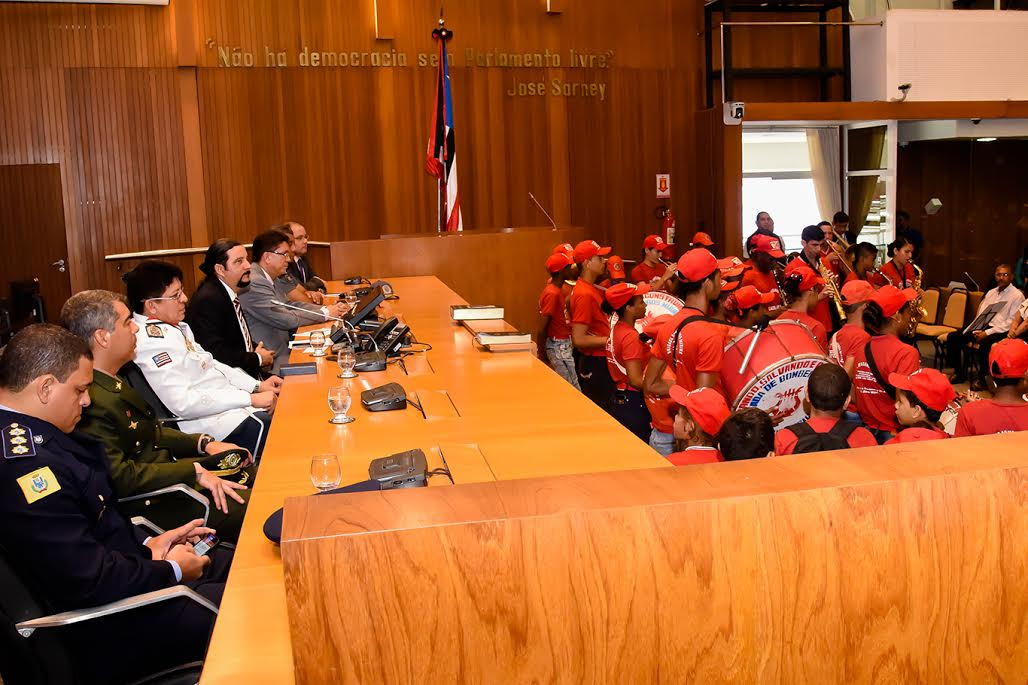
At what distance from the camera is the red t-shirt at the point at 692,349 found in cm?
Answer: 452

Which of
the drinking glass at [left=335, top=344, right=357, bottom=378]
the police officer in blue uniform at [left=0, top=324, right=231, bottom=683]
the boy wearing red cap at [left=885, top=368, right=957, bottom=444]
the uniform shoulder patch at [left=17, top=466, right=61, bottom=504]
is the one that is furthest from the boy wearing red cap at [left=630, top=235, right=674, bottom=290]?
the uniform shoulder patch at [left=17, top=466, right=61, bottom=504]

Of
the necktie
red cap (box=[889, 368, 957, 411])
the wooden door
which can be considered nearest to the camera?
red cap (box=[889, 368, 957, 411])

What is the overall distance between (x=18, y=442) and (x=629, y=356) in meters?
3.40

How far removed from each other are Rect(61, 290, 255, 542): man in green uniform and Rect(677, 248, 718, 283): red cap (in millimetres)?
2237

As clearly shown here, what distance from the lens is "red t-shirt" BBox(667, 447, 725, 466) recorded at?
358 centimetres

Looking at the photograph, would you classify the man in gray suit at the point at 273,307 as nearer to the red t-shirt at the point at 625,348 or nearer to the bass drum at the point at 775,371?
the red t-shirt at the point at 625,348

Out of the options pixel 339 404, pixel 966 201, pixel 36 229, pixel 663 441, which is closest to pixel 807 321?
pixel 663 441

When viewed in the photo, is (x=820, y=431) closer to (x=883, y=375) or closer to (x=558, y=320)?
(x=883, y=375)

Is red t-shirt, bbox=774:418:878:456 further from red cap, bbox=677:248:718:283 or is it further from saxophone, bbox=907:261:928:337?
saxophone, bbox=907:261:928:337

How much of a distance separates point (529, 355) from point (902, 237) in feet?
20.2

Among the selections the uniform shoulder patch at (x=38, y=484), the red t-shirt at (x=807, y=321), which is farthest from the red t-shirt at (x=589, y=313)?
the uniform shoulder patch at (x=38, y=484)

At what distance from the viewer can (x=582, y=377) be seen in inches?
268

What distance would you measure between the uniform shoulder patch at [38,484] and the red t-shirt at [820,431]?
232 centimetres

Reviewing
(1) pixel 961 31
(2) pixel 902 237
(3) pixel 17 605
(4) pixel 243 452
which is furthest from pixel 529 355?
(1) pixel 961 31
